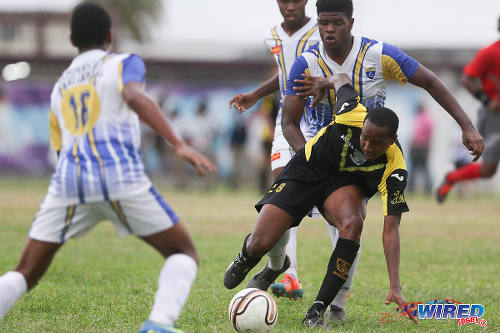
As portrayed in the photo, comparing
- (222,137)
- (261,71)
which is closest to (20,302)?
(222,137)

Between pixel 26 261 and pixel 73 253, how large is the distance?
5.07 metres

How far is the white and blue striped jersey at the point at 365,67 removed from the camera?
5.86m

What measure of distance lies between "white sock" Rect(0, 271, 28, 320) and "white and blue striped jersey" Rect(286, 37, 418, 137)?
2593 mm

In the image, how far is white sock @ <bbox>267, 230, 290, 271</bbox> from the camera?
6164 mm

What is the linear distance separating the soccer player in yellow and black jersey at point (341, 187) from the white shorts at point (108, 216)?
137 cm

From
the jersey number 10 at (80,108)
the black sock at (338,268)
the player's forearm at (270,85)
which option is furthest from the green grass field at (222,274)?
the player's forearm at (270,85)

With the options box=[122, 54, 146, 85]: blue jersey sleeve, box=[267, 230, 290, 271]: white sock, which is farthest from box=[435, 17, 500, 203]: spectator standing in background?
box=[122, 54, 146, 85]: blue jersey sleeve

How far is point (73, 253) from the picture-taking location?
31.3ft

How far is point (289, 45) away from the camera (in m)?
7.16

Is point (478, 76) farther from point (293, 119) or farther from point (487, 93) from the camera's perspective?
point (293, 119)

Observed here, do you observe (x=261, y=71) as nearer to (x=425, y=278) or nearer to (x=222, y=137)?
(x=222, y=137)

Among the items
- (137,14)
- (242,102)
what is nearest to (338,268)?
(242,102)

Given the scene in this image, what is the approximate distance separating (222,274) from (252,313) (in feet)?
9.12

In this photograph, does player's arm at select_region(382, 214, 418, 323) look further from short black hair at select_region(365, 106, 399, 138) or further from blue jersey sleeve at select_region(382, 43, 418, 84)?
blue jersey sleeve at select_region(382, 43, 418, 84)
